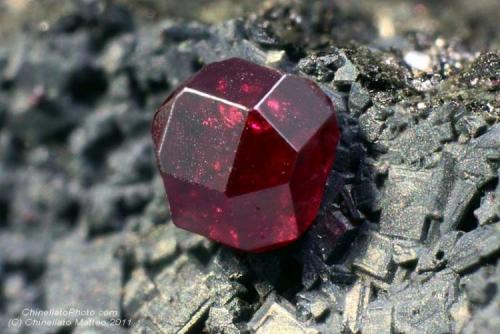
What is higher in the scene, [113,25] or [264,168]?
[264,168]

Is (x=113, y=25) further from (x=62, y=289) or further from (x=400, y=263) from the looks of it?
(x=400, y=263)

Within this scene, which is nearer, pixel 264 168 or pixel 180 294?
pixel 264 168

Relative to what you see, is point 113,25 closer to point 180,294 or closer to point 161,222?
point 161,222

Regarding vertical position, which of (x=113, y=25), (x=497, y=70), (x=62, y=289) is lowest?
(x=62, y=289)

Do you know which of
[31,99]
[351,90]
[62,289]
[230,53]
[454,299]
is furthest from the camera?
[31,99]

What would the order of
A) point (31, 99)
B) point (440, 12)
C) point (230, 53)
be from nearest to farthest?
point (230, 53)
point (31, 99)
point (440, 12)

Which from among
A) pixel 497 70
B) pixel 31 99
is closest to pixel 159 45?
pixel 31 99

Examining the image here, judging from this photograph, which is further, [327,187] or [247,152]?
[327,187]
